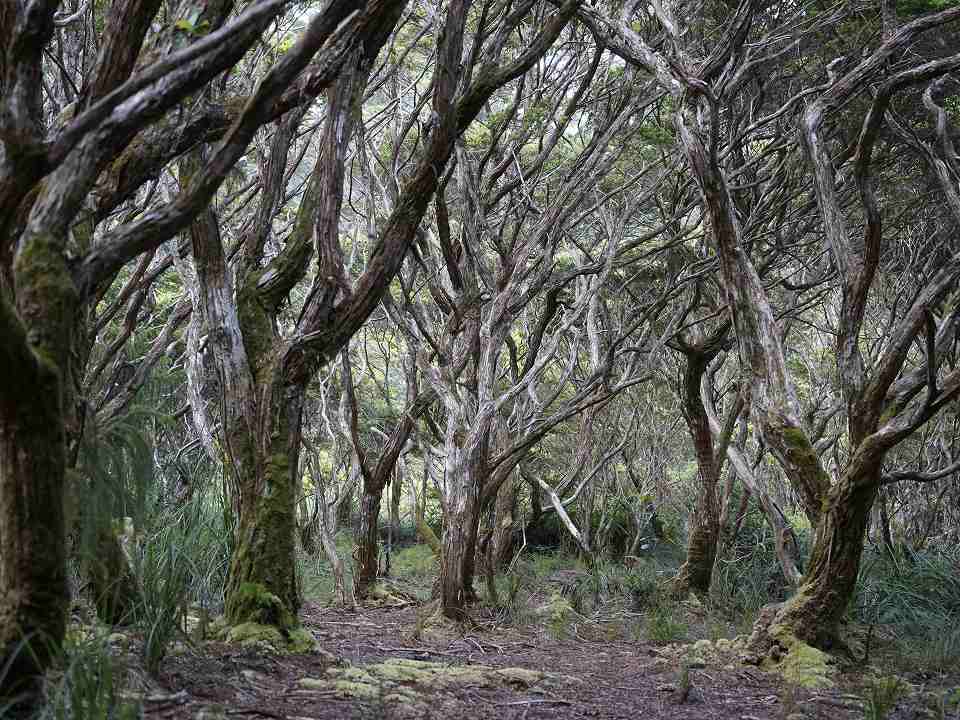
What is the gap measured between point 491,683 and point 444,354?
393cm

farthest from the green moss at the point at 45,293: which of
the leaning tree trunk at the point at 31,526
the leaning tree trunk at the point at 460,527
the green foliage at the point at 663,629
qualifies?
the green foliage at the point at 663,629

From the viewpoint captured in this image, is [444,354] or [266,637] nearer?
[266,637]

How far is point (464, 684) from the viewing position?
449cm

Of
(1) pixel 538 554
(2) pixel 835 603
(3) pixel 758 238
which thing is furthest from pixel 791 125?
(1) pixel 538 554

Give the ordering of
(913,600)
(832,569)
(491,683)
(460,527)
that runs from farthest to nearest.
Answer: (913,600) < (460,527) < (832,569) < (491,683)

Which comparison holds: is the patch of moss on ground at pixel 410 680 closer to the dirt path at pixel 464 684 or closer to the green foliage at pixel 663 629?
the dirt path at pixel 464 684

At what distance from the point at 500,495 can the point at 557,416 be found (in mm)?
3566

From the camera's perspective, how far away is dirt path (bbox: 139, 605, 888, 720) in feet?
11.1

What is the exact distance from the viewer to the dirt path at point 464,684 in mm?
3393

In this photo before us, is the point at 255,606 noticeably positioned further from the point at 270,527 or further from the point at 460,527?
the point at 460,527

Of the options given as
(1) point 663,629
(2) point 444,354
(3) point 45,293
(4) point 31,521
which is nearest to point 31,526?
(4) point 31,521

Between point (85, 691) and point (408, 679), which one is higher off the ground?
point (85, 691)

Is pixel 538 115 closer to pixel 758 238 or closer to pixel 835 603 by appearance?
pixel 758 238

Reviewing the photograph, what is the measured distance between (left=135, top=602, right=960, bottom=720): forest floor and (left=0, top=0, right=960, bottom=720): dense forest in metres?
0.03
